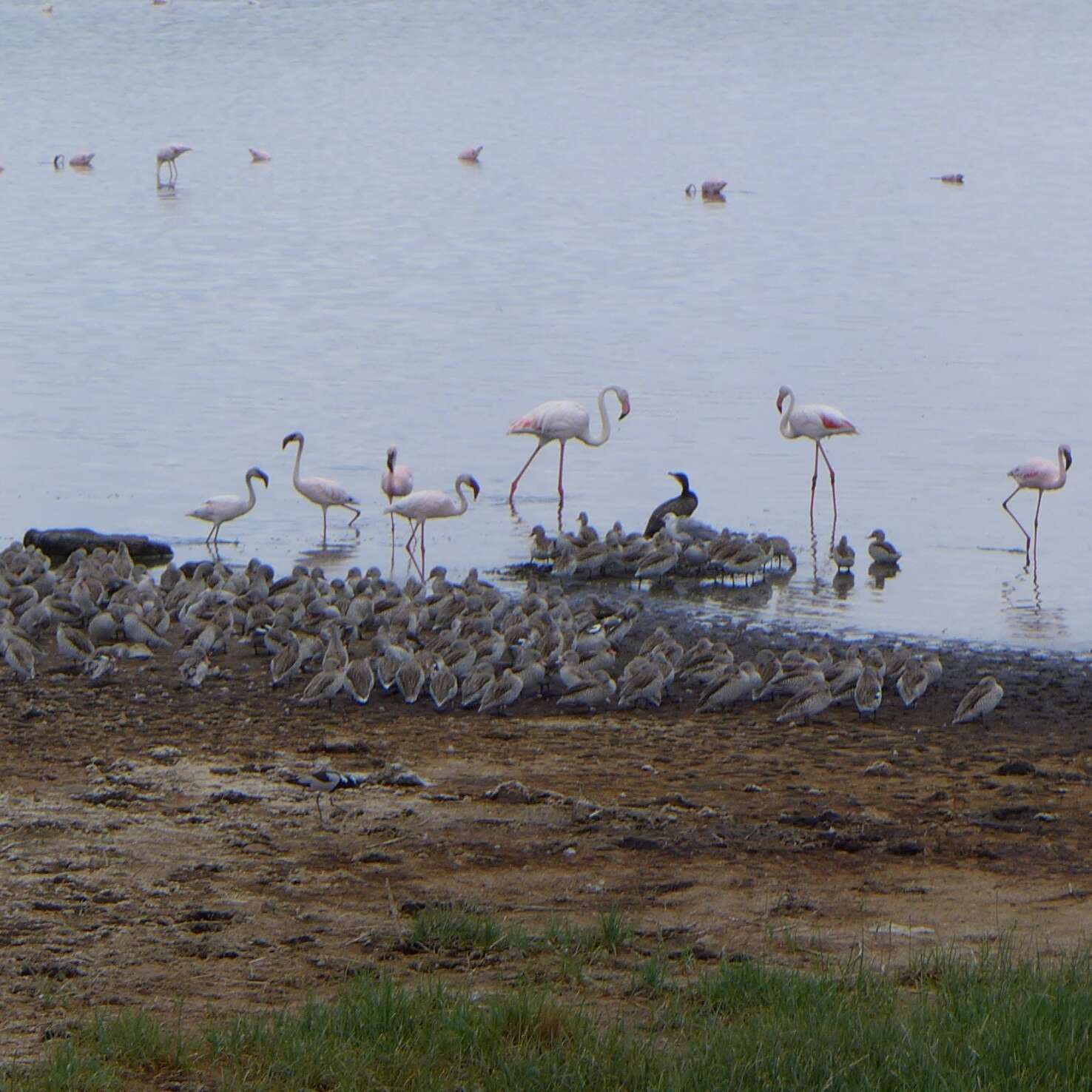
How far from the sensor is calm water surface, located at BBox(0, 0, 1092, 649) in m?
16.9

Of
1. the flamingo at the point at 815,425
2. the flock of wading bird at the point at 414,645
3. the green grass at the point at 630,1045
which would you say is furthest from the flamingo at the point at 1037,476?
the green grass at the point at 630,1045

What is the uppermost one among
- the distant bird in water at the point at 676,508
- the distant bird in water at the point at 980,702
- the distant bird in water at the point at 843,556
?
the distant bird in water at the point at 676,508

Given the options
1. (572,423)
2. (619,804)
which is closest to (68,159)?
(572,423)

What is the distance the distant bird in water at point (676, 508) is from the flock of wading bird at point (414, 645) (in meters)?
2.12

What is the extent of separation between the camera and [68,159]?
5212 cm

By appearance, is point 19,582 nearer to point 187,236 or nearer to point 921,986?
point 921,986

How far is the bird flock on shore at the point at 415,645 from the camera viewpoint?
34.6 ft

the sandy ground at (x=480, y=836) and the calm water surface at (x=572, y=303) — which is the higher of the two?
the calm water surface at (x=572, y=303)

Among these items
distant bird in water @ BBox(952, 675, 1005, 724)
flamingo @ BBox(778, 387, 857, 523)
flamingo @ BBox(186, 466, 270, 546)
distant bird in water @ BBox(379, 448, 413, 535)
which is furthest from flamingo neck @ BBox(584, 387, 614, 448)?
distant bird in water @ BBox(952, 675, 1005, 724)

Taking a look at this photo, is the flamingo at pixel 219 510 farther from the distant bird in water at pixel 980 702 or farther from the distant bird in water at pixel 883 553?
the distant bird in water at pixel 980 702

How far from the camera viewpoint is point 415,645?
11.5m

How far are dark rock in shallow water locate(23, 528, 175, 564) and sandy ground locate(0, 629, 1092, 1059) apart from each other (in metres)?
3.92

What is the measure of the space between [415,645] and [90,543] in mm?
4193

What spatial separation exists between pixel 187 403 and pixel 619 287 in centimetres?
1092
